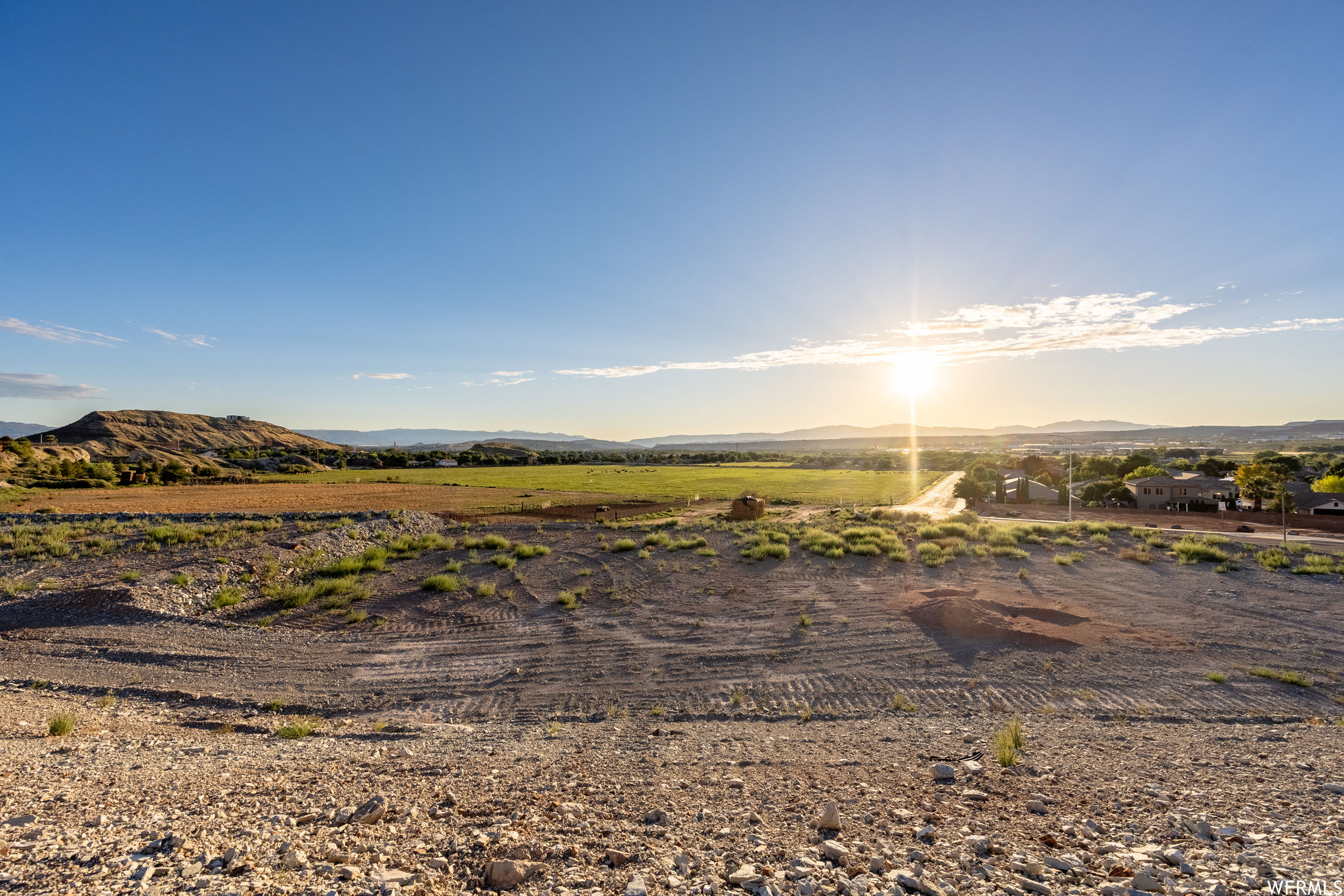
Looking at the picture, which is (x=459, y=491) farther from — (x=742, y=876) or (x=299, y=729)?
(x=742, y=876)

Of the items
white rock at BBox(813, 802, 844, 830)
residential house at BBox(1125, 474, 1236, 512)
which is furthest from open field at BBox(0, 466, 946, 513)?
white rock at BBox(813, 802, 844, 830)

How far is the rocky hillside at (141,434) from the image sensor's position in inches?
5408

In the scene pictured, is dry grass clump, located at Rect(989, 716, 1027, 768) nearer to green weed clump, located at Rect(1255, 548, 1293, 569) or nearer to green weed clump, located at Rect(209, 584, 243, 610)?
green weed clump, located at Rect(209, 584, 243, 610)

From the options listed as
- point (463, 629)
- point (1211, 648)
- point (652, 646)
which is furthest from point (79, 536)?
point (1211, 648)

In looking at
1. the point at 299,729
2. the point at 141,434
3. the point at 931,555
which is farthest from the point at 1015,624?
the point at 141,434

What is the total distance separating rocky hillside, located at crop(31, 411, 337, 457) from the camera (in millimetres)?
137375

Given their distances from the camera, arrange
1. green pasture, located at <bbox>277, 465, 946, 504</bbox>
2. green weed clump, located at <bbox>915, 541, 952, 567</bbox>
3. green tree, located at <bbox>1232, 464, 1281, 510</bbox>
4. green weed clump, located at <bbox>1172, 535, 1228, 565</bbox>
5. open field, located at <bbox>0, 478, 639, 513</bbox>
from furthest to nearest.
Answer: green pasture, located at <bbox>277, 465, 946, 504</bbox>
green tree, located at <bbox>1232, 464, 1281, 510</bbox>
open field, located at <bbox>0, 478, 639, 513</bbox>
green weed clump, located at <bbox>1172, 535, 1228, 565</bbox>
green weed clump, located at <bbox>915, 541, 952, 567</bbox>

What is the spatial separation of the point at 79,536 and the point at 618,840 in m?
31.4

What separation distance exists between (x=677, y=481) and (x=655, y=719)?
8244 cm

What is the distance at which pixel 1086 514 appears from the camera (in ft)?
180

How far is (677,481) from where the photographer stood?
92.4m

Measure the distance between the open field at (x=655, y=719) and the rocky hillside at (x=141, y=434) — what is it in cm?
14681

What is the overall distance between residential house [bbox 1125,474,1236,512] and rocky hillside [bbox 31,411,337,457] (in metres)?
178

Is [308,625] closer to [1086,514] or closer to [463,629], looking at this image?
[463,629]
